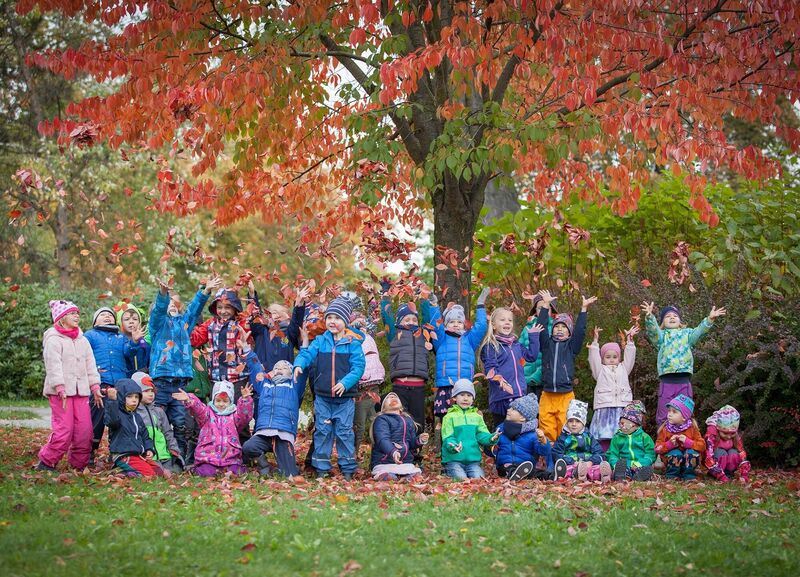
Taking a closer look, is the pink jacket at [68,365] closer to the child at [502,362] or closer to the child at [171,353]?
the child at [171,353]

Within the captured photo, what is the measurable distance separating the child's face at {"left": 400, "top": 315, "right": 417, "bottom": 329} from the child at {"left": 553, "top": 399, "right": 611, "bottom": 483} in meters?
1.79

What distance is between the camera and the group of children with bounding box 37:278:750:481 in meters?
9.08

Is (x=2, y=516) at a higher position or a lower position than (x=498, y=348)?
lower

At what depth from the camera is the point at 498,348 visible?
10.2 metres

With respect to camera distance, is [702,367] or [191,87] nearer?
[191,87]

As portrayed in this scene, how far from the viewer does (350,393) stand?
30.9 ft

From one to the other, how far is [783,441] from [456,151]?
4602 millimetres

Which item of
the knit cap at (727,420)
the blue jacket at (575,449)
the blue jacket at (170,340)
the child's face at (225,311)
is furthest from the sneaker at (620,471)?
the blue jacket at (170,340)

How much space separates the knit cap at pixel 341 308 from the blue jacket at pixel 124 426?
6.38ft

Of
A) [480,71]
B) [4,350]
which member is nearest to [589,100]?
[480,71]

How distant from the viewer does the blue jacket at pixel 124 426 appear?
8750mm

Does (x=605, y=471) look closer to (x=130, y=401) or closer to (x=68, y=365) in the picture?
(x=130, y=401)

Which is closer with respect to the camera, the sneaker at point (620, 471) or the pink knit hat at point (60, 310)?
the pink knit hat at point (60, 310)

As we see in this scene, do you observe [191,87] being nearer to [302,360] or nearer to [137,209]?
[302,360]
